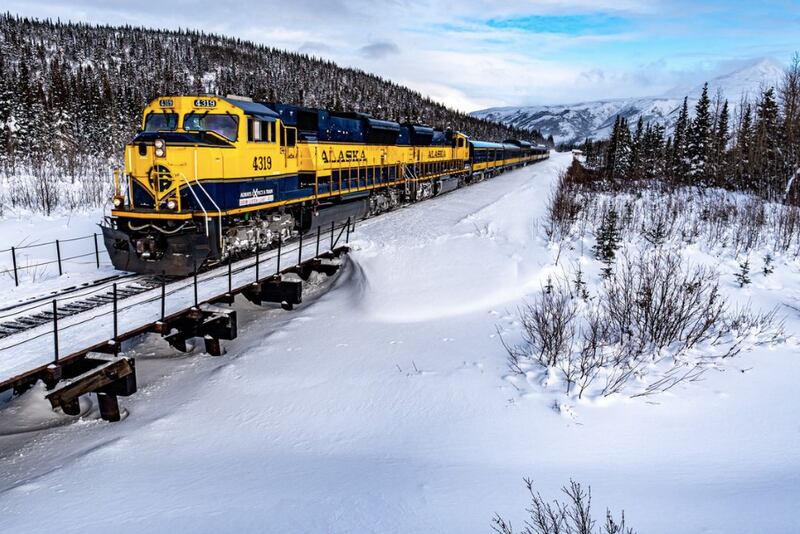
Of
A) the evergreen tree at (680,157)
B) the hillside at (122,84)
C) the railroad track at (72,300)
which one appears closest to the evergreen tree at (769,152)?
the evergreen tree at (680,157)

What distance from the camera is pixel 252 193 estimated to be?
12672 mm

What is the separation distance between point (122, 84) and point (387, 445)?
115 m

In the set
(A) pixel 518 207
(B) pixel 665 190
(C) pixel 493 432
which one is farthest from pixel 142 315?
(B) pixel 665 190

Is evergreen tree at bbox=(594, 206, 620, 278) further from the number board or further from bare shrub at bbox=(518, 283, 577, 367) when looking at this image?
the number board

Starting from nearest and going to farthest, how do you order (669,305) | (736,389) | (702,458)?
(702,458) < (736,389) < (669,305)

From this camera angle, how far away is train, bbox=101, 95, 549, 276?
1104 cm

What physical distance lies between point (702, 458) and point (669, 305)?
139 inches

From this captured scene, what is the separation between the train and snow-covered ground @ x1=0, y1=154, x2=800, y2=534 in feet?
8.33

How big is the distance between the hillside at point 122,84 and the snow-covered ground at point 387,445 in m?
23.5

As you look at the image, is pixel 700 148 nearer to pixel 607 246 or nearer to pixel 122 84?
pixel 607 246

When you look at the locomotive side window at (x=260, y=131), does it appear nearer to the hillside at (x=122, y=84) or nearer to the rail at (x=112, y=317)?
the rail at (x=112, y=317)

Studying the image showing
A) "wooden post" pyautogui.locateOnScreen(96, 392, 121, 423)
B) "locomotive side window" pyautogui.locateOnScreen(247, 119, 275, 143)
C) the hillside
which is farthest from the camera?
the hillside

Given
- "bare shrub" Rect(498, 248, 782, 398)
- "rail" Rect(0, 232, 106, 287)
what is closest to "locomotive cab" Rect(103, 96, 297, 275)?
"rail" Rect(0, 232, 106, 287)

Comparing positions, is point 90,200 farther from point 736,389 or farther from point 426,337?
point 736,389
